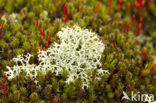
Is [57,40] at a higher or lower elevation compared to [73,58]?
higher

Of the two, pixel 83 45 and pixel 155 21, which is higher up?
pixel 155 21

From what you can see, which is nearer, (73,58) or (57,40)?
(73,58)

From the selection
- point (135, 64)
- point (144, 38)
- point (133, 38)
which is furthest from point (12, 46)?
point (144, 38)

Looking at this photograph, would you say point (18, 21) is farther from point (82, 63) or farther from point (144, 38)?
point (144, 38)
